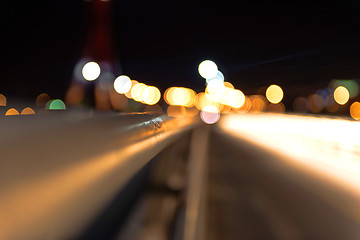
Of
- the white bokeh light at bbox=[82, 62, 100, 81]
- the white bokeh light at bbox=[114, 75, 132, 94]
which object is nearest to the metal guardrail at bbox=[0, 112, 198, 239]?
the white bokeh light at bbox=[82, 62, 100, 81]

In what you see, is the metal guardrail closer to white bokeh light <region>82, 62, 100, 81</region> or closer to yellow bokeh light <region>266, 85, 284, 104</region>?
white bokeh light <region>82, 62, 100, 81</region>

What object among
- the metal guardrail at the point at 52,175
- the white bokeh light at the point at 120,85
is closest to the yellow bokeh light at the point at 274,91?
the white bokeh light at the point at 120,85

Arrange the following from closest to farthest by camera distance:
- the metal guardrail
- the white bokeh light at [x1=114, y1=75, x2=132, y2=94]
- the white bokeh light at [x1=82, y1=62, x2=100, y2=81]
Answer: the metal guardrail < the white bokeh light at [x1=82, y1=62, x2=100, y2=81] < the white bokeh light at [x1=114, y1=75, x2=132, y2=94]

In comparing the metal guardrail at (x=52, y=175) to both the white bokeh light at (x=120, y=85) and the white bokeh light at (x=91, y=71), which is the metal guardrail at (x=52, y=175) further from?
the white bokeh light at (x=120, y=85)

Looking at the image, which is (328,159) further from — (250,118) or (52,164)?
(250,118)

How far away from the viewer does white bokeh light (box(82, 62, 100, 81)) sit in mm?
10141

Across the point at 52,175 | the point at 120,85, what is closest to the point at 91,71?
the point at 120,85

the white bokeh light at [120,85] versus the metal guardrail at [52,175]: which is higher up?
the white bokeh light at [120,85]

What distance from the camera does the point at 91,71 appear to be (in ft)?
33.6

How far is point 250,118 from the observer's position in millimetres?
30703

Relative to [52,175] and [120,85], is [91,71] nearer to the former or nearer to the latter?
[120,85]

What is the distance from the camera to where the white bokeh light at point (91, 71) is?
33.3 ft

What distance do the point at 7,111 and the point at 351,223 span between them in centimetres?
511

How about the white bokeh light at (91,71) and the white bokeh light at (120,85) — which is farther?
the white bokeh light at (120,85)
